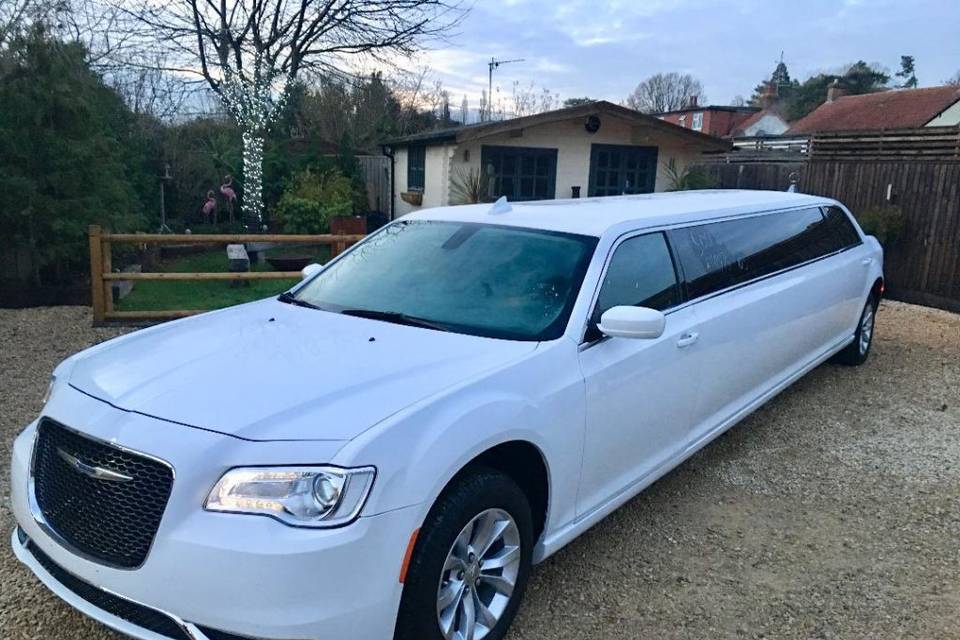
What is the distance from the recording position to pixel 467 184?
573 inches

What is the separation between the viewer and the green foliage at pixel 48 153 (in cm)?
795

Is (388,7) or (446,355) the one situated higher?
(388,7)

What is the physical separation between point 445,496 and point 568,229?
1.69 m

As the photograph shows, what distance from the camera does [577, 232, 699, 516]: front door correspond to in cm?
323

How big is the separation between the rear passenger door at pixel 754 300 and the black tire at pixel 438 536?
5.68ft

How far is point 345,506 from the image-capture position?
2.20 metres

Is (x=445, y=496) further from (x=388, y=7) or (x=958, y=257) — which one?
(x=388, y=7)

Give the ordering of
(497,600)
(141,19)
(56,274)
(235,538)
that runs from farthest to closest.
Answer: (141,19) < (56,274) < (497,600) < (235,538)

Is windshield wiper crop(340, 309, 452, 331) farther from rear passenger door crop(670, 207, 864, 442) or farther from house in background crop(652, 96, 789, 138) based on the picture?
house in background crop(652, 96, 789, 138)

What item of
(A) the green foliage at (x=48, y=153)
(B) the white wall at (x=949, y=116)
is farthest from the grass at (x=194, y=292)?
(B) the white wall at (x=949, y=116)

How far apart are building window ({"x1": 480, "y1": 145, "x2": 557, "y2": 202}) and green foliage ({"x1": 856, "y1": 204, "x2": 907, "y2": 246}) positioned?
21.3 feet

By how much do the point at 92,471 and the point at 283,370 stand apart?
705 mm

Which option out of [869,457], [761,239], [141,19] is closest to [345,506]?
[761,239]

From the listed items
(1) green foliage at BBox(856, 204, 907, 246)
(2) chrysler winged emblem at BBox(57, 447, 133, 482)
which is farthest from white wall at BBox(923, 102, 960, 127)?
(2) chrysler winged emblem at BBox(57, 447, 133, 482)
